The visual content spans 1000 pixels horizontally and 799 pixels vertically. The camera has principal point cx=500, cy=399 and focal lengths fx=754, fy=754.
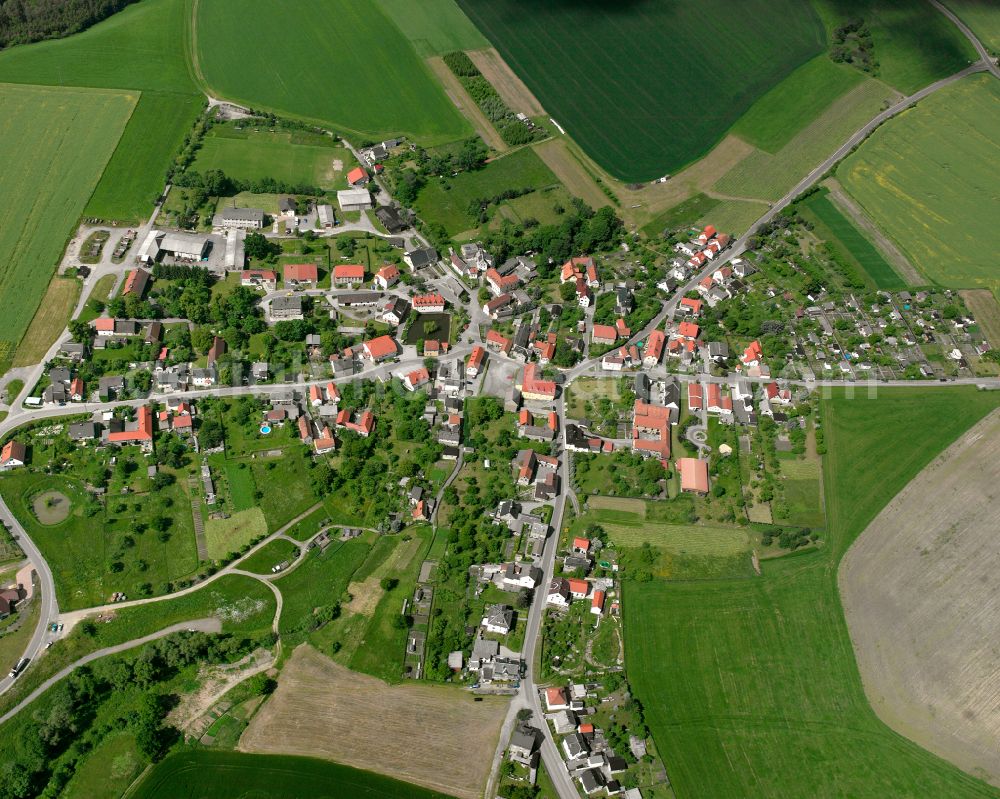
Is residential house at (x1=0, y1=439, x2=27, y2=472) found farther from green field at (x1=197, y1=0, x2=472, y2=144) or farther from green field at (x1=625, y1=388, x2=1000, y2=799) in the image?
green field at (x1=197, y1=0, x2=472, y2=144)

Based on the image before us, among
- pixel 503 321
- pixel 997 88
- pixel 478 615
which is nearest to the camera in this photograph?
pixel 478 615

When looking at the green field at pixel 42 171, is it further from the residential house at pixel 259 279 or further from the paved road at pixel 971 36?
the paved road at pixel 971 36

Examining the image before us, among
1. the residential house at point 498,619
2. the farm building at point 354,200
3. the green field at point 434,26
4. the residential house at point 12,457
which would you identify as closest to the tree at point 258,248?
the farm building at point 354,200

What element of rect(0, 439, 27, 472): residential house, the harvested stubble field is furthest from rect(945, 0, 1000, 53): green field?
rect(0, 439, 27, 472): residential house

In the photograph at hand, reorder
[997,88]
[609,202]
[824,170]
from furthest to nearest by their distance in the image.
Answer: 1. [997,88]
2. [824,170]
3. [609,202]

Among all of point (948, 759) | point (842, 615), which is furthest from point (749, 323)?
point (948, 759)

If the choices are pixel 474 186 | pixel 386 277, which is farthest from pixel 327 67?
pixel 386 277

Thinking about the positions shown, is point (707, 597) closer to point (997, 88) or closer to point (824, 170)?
point (824, 170)
